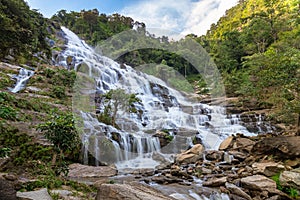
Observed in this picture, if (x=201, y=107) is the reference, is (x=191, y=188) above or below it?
below

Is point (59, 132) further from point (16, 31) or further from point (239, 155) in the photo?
point (239, 155)

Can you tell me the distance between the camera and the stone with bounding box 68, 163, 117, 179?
24.8 ft

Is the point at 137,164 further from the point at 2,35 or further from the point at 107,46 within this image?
the point at 107,46

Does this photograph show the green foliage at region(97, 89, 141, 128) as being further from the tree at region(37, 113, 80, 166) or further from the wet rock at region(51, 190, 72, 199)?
the wet rock at region(51, 190, 72, 199)

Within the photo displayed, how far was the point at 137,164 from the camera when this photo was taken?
33.7ft

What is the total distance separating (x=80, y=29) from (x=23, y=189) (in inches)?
1425

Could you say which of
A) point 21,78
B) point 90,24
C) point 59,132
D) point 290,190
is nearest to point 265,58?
point 290,190

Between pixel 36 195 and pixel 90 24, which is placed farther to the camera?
pixel 90 24

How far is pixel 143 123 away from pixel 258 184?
10.1 metres

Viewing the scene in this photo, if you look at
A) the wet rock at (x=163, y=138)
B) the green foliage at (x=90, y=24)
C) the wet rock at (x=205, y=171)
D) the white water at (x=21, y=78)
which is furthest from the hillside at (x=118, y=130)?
the green foliage at (x=90, y=24)

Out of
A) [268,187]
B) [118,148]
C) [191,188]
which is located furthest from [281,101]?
[118,148]

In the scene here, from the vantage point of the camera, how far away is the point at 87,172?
783 cm

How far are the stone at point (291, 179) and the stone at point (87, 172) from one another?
553 centimetres

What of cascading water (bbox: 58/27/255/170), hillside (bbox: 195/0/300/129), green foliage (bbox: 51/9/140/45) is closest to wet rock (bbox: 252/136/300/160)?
hillside (bbox: 195/0/300/129)
